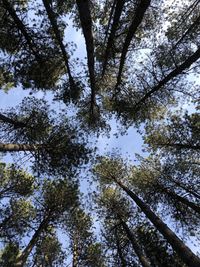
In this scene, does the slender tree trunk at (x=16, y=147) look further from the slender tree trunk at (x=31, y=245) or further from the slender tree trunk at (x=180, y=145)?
the slender tree trunk at (x=180, y=145)

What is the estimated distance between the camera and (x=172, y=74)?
13.2 meters

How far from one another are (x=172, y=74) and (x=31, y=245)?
913 centimetres

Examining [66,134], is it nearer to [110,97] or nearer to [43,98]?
[43,98]

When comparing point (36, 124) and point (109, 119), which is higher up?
point (109, 119)

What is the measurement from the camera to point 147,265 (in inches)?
458

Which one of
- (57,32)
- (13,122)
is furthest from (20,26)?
(13,122)

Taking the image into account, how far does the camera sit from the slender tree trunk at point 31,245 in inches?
470

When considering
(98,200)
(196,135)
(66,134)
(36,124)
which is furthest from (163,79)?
(98,200)

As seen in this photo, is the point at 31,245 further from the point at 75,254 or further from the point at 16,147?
the point at 16,147

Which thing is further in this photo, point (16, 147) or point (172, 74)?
point (172, 74)

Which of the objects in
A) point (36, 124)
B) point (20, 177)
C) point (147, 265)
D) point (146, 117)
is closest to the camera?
point (147, 265)

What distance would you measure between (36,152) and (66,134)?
1718 mm

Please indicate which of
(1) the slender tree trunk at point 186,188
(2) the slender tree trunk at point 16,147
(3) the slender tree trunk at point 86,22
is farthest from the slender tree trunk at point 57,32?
(1) the slender tree trunk at point 186,188

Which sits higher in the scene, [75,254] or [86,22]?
[86,22]
